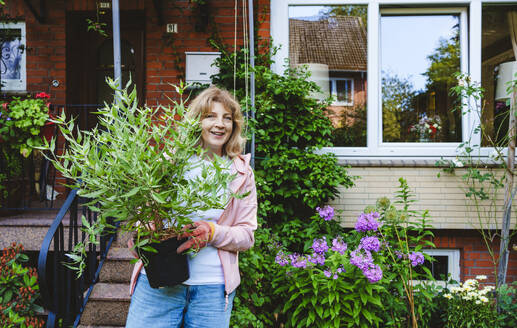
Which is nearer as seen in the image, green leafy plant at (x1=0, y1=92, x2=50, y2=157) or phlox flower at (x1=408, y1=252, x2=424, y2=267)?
phlox flower at (x1=408, y1=252, x2=424, y2=267)

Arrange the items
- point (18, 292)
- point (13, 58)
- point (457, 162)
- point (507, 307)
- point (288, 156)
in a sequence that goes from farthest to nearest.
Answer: point (13, 58)
point (457, 162)
point (288, 156)
point (507, 307)
point (18, 292)

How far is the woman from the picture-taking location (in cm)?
152

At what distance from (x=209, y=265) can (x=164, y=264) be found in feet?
0.71

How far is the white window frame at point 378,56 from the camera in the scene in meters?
4.12

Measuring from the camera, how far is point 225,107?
1.76 m

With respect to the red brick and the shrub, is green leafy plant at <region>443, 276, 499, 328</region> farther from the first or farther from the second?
the shrub

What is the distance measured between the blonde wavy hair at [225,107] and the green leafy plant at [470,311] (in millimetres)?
2249

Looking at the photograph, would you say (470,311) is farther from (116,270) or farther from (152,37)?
(152,37)

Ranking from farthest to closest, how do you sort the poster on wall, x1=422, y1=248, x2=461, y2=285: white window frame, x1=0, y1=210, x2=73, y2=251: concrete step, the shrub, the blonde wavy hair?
1. the poster on wall
2. x1=422, y1=248, x2=461, y2=285: white window frame
3. the shrub
4. x1=0, y1=210, x2=73, y2=251: concrete step
5. the blonde wavy hair

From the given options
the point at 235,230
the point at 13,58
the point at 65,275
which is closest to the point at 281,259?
the point at 235,230

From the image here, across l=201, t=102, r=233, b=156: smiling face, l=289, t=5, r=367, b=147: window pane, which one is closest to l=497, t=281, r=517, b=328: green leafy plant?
l=289, t=5, r=367, b=147: window pane

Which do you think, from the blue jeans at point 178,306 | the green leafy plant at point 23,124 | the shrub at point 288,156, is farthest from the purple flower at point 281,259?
the green leafy plant at point 23,124

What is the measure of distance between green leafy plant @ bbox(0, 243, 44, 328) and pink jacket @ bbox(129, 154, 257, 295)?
69.1 inches

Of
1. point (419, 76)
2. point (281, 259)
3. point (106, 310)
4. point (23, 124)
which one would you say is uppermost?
point (419, 76)
